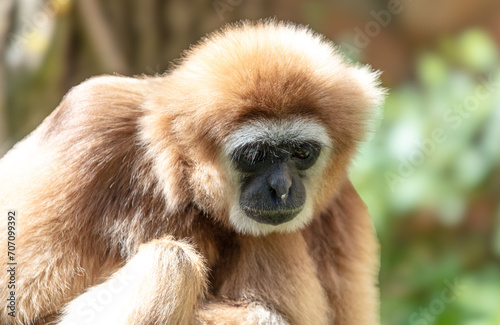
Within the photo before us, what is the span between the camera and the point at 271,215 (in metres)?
3.50

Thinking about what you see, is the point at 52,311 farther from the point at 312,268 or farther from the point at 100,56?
the point at 100,56

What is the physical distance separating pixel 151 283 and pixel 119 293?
0.18 metres

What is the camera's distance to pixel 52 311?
3.36 m

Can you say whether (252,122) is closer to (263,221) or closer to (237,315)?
(263,221)

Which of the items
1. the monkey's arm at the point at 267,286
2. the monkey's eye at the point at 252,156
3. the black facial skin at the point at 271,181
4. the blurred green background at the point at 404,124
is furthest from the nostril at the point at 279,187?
the blurred green background at the point at 404,124

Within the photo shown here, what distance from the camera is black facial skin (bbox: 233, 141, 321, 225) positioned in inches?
136

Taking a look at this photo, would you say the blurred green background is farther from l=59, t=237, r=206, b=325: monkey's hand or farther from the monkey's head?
l=59, t=237, r=206, b=325: monkey's hand

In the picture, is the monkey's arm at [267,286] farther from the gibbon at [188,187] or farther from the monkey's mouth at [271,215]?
the monkey's mouth at [271,215]

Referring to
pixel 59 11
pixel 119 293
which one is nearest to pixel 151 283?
pixel 119 293

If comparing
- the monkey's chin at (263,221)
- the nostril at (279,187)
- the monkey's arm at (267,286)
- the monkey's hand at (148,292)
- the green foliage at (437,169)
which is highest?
the green foliage at (437,169)

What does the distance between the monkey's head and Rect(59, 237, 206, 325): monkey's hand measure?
30cm

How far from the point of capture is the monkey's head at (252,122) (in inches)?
131

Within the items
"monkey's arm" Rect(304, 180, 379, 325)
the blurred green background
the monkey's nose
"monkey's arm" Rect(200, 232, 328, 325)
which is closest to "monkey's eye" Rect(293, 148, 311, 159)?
the monkey's nose

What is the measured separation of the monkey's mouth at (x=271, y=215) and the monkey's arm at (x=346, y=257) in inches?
18.2
